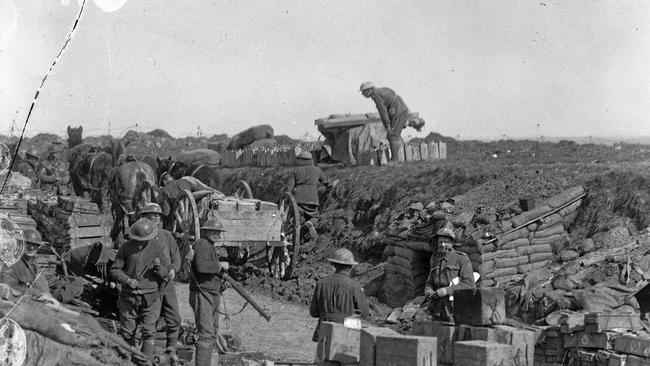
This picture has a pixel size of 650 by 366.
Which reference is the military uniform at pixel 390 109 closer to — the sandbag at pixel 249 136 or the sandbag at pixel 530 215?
the sandbag at pixel 530 215

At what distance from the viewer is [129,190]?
19484 mm

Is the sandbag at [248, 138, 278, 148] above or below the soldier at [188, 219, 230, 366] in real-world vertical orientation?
above

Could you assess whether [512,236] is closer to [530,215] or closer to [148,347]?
[530,215]

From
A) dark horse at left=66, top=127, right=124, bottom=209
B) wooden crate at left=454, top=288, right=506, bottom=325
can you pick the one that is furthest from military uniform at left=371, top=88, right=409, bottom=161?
wooden crate at left=454, top=288, right=506, bottom=325

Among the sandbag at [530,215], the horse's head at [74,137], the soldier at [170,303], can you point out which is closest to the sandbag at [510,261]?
the sandbag at [530,215]

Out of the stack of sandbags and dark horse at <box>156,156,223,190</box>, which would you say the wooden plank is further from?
dark horse at <box>156,156,223,190</box>

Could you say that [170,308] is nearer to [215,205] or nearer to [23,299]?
[23,299]

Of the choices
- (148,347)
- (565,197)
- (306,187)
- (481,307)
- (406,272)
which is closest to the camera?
(481,307)

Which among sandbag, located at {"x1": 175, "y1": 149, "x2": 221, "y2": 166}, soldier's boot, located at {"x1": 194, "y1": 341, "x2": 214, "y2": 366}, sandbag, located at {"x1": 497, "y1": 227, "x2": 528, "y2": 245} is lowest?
soldier's boot, located at {"x1": 194, "y1": 341, "x2": 214, "y2": 366}

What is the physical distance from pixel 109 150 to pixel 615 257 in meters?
16.5

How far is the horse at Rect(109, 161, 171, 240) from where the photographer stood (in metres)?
18.8

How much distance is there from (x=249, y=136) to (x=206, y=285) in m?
24.9

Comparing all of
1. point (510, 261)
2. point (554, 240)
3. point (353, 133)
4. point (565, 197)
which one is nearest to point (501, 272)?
point (510, 261)

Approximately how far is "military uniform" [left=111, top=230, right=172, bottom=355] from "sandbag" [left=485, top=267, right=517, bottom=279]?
17.6 ft
